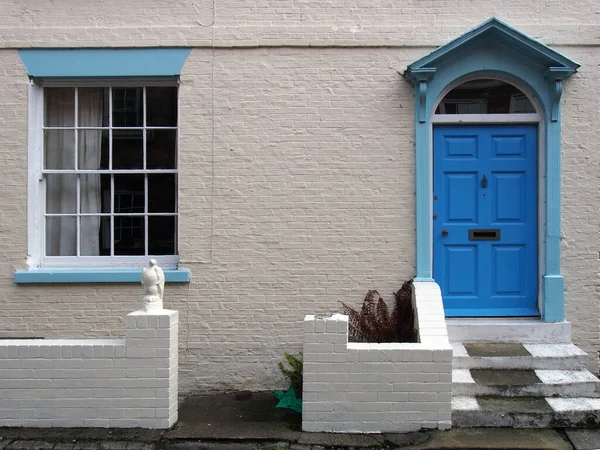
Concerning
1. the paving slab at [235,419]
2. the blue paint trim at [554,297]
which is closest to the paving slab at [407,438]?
the paving slab at [235,419]

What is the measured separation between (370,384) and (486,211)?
97.9 inches

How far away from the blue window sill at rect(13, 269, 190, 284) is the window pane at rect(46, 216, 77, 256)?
397mm

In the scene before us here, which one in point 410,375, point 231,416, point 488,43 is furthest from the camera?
point 488,43

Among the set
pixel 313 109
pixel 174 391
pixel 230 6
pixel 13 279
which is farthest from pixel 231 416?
pixel 230 6

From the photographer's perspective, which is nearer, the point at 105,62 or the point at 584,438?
the point at 584,438

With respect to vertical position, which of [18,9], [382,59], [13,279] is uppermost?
[18,9]

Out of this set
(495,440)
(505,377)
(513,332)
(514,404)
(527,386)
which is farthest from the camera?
(513,332)

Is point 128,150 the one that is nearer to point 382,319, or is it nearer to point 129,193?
point 129,193

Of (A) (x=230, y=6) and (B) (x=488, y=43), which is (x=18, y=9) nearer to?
(A) (x=230, y=6)

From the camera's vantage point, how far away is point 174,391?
18.5ft

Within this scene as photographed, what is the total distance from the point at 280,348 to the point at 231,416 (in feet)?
3.28

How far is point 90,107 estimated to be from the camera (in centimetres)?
712

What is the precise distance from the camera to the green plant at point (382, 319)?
6.42 m

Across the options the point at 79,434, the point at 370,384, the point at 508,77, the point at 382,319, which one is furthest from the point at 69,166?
the point at 508,77
